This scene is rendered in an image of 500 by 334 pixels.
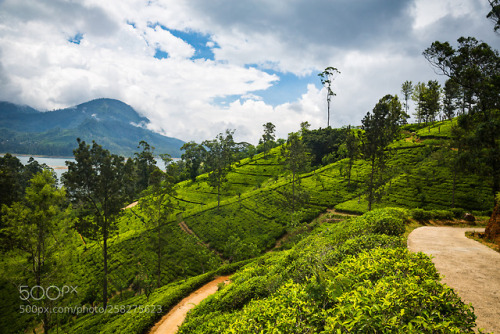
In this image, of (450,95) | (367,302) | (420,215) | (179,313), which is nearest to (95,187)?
(179,313)

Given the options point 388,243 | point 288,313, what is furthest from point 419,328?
point 388,243

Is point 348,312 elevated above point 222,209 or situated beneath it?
elevated above

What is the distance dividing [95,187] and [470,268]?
27.2 m

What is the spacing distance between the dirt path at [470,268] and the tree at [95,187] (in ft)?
81.3

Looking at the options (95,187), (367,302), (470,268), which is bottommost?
(470,268)

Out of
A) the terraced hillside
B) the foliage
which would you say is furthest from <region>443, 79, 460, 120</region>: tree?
the foliage

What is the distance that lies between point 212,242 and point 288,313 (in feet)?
106

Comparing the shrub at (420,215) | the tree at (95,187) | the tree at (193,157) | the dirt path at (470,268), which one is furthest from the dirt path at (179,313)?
the tree at (193,157)

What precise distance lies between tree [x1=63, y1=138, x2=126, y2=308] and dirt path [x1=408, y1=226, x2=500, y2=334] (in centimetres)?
2479

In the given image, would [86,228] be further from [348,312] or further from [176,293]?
[348,312]

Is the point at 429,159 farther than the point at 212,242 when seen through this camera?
Yes

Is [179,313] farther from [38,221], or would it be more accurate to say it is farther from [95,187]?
[95,187]

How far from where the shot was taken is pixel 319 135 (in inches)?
2985

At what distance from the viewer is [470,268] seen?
8766mm
